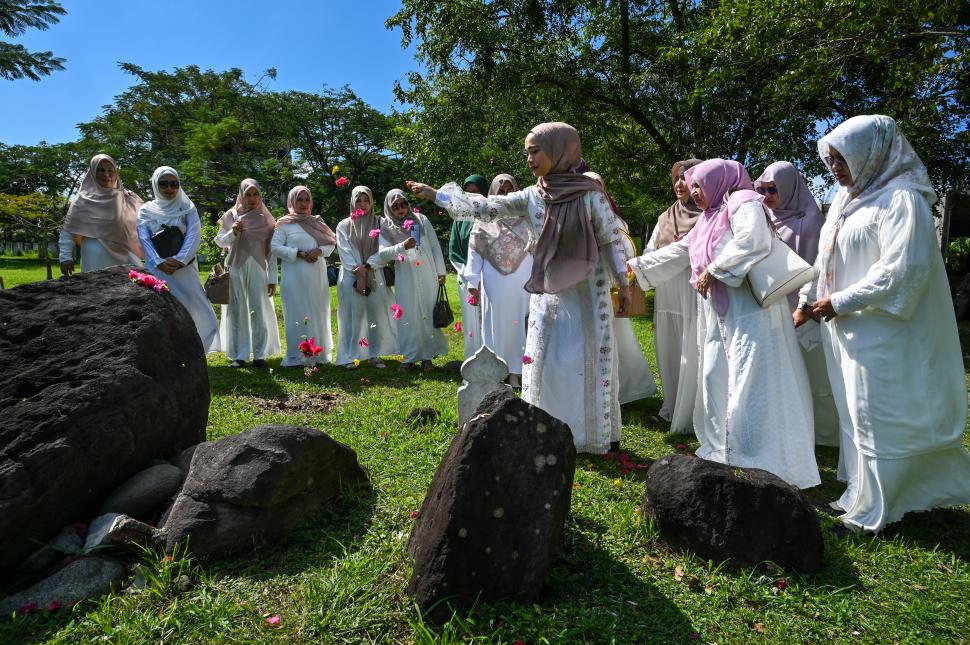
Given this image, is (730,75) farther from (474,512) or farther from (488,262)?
(474,512)

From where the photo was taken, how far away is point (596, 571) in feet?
9.99

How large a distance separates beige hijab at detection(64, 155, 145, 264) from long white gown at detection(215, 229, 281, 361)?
1088 mm

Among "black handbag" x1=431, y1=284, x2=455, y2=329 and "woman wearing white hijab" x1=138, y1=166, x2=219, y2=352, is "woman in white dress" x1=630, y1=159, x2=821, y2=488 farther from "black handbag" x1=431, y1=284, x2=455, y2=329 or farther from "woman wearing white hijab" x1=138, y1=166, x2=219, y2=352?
"woman wearing white hijab" x1=138, y1=166, x2=219, y2=352

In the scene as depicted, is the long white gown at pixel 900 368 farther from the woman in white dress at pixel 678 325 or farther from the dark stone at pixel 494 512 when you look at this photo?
the dark stone at pixel 494 512

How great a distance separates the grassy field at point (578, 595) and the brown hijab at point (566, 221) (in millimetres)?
1497

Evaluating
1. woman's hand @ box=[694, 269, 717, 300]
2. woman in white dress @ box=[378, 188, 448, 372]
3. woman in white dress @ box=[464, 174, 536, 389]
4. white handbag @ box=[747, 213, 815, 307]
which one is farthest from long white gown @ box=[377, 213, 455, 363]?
white handbag @ box=[747, 213, 815, 307]

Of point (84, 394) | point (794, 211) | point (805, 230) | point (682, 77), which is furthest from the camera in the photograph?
point (682, 77)

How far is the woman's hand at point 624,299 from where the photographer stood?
4.59 meters

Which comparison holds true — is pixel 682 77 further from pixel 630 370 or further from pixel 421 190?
pixel 421 190

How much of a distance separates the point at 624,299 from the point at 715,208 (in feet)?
2.86

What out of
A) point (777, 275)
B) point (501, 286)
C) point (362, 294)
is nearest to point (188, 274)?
point (362, 294)

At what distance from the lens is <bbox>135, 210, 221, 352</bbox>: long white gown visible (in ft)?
23.8

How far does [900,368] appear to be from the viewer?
132 inches

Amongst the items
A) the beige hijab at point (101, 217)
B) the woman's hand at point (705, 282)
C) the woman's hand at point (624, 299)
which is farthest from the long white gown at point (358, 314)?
the woman's hand at point (705, 282)
